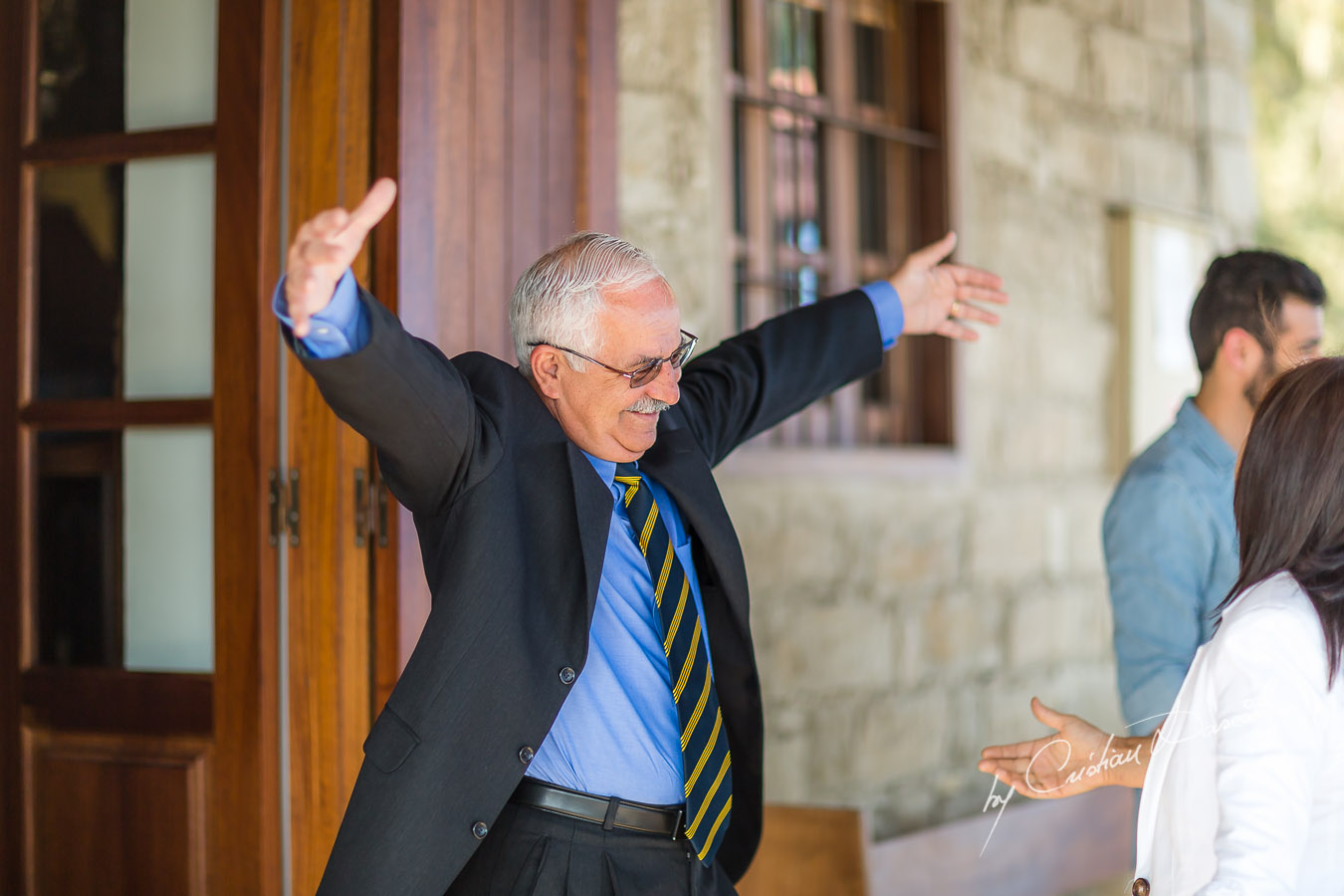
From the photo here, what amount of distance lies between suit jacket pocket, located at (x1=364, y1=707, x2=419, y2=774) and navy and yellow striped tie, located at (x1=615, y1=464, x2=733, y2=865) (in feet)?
1.35

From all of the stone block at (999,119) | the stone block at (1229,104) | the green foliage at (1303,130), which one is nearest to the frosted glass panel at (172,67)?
the stone block at (999,119)

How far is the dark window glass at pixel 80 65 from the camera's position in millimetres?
2807

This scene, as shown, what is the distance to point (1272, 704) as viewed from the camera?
54.6 inches

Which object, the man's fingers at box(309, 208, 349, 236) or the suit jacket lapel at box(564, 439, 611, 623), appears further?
the suit jacket lapel at box(564, 439, 611, 623)

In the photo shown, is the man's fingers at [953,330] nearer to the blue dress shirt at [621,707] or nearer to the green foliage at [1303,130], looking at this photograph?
the blue dress shirt at [621,707]

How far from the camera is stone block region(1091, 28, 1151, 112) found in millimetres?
4898

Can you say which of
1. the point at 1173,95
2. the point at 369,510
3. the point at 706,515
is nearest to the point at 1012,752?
the point at 706,515

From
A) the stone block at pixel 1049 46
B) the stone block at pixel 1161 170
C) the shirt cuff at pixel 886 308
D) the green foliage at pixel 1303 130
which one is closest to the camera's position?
the shirt cuff at pixel 886 308

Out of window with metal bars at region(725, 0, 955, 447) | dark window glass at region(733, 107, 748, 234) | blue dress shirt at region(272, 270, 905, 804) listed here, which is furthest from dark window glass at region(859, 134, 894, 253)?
blue dress shirt at region(272, 270, 905, 804)

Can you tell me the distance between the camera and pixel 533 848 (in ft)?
6.08

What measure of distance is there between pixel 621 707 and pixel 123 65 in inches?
73.9

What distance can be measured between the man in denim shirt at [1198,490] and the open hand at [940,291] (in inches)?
17.1

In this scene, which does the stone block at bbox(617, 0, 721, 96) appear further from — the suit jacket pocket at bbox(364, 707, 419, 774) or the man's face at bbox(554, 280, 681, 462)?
the suit jacket pocket at bbox(364, 707, 419, 774)

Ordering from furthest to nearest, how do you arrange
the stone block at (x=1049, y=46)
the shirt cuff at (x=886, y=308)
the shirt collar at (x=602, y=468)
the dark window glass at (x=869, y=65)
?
the stone block at (x=1049, y=46)
the dark window glass at (x=869, y=65)
the shirt cuff at (x=886, y=308)
the shirt collar at (x=602, y=468)
